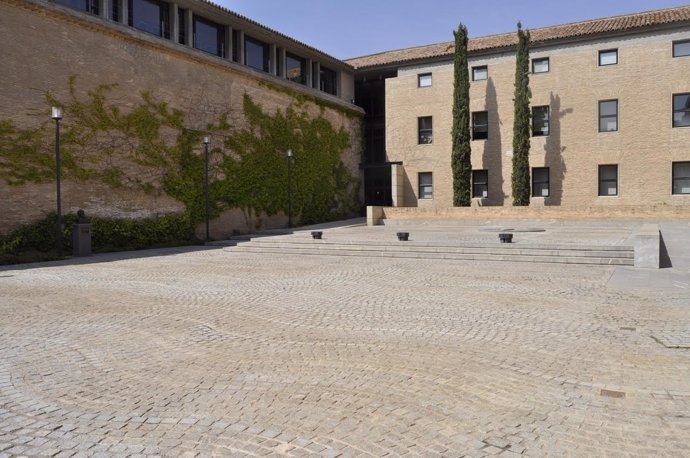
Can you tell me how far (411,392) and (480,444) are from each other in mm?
906

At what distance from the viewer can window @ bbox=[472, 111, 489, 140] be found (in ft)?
97.6

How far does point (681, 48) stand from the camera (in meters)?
25.2

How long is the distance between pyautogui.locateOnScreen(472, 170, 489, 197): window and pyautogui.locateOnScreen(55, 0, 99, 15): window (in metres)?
20.7

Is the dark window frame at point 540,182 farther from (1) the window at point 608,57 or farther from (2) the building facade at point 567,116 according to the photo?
(1) the window at point 608,57

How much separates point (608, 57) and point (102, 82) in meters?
24.0

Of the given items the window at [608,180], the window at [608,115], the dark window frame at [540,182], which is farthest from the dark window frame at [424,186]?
the window at [608,115]

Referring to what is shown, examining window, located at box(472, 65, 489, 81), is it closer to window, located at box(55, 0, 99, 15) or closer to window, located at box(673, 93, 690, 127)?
window, located at box(673, 93, 690, 127)

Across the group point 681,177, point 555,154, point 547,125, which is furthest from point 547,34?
point 681,177

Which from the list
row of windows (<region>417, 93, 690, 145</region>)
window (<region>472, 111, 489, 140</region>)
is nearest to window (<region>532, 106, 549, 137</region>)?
row of windows (<region>417, 93, 690, 145</region>)

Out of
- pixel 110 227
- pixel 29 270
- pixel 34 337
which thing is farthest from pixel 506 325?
pixel 110 227

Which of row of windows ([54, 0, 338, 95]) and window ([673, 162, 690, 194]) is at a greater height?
row of windows ([54, 0, 338, 95])

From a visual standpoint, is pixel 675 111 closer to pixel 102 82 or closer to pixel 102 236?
pixel 102 82

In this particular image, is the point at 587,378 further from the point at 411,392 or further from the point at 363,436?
the point at 363,436

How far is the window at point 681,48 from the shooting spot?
2506 cm
